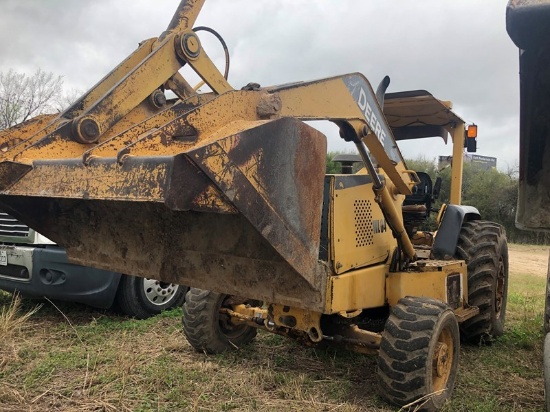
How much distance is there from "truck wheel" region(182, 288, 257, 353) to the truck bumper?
4.11 feet

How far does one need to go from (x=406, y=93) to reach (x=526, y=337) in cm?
273

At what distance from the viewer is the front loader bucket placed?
2328 millimetres

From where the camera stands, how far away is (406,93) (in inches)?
194

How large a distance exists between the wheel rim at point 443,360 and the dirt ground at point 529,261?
9939 millimetres

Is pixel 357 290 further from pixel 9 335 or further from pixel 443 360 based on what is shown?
pixel 9 335

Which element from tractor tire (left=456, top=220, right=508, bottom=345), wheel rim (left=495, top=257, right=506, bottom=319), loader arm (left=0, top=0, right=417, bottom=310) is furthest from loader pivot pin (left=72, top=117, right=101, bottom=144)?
wheel rim (left=495, top=257, right=506, bottom=319)

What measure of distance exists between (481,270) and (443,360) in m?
1.59

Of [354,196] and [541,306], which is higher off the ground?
[354,196]

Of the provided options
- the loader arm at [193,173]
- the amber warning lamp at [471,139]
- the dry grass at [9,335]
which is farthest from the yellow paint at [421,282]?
the dry grass at [9,335]

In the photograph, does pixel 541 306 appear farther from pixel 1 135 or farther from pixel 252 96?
pixel 1 135

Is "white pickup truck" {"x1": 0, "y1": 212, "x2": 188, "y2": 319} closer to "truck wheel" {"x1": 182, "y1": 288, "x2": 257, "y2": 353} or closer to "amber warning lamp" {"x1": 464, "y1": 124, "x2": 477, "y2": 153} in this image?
"truck wheel" {"x1": 182, "y1": 288, "x2": 257, "y2": 353}

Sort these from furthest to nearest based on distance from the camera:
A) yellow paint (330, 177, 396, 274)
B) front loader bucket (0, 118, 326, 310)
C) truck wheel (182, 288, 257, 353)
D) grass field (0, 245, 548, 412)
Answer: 1. truck wheel (182, 288, 257, 353)
2. yellow paint (330, 177, 396, 274)
3. grass field (0, 245, 548, 412)
4. front loader bucket (0, 118, 326, 310)

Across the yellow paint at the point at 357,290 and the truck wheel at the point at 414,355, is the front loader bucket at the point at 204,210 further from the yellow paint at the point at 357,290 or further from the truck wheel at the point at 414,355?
the truck wheel at the point at 414,355

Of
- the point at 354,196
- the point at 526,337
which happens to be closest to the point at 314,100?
the point at 354,196
